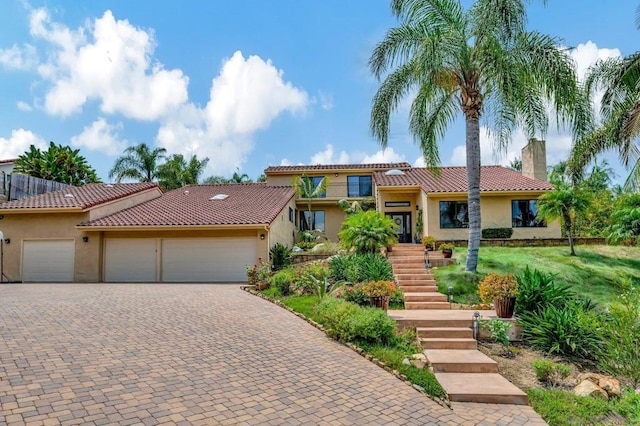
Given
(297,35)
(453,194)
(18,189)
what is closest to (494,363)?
(297,35)

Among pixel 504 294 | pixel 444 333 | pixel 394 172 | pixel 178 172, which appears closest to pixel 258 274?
pixel 444 333

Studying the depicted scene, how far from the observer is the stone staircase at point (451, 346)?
628cm

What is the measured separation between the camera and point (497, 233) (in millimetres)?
20422

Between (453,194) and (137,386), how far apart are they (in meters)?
18.3

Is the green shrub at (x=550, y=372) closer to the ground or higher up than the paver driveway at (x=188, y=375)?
closer to the ground

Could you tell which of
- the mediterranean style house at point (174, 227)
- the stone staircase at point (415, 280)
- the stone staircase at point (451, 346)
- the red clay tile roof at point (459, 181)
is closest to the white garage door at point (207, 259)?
the mediterranean style house at point (174, 227)

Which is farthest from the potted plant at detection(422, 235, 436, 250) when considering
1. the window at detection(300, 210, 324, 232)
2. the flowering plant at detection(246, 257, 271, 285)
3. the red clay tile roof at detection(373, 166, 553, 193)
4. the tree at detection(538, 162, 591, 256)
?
the window at detection(300, 210, 324, 232)

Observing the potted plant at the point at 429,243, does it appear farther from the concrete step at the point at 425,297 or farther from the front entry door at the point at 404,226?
the concrete step at the point at 425,297

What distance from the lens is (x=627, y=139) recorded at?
40.1 feet

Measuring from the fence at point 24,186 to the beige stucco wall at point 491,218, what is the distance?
22.6m

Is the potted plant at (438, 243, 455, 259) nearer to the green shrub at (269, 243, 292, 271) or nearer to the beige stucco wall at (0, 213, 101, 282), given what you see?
the green shrub at (269, 243, 292, 271)

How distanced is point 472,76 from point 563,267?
833 centimetres

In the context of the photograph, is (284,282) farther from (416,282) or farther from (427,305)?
(427,305)

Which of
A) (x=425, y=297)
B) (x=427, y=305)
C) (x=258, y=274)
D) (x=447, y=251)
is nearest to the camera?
(x=427, y=305)
